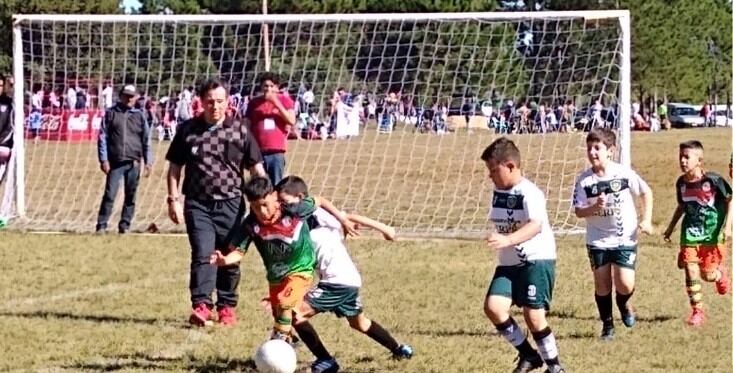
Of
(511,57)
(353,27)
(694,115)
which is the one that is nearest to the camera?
(353,27)

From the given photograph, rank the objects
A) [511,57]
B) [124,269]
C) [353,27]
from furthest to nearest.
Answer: [511,57]
[353,27]
[124,269]

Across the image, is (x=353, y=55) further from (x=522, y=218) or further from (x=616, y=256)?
(x=522, y=218)

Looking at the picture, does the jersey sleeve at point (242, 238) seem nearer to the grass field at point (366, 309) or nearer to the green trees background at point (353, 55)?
the grass field at point (366, 309)

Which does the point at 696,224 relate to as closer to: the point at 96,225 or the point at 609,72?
the point at 609,72

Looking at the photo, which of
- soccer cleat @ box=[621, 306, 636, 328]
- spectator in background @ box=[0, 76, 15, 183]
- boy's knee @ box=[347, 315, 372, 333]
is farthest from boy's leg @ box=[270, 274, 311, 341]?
spectator in background @ box=[0, 76, 15, 183]

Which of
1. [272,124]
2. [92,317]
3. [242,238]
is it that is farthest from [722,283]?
[92,317]

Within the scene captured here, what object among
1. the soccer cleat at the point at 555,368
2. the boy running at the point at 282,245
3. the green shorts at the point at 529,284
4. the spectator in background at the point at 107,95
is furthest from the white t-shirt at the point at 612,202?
the spectator in background at the point at 107,95

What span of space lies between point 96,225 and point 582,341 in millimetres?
8530

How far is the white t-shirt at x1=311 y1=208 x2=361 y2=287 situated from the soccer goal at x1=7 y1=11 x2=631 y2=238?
7.38 metres

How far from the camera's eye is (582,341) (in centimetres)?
839

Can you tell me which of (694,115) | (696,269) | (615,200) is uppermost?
(615,200)

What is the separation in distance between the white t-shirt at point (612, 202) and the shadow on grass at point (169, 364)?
2.52 m

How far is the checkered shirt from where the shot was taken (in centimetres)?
883

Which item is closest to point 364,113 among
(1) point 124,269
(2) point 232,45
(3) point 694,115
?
(2) point 232,45
